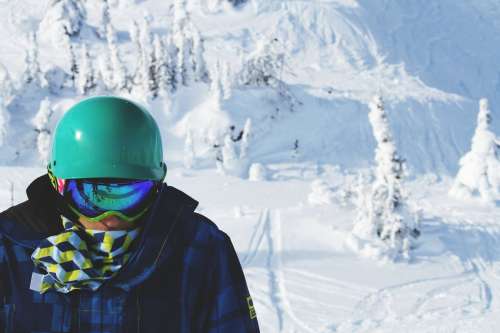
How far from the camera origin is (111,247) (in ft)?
6.64

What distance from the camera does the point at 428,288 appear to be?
1380 cm

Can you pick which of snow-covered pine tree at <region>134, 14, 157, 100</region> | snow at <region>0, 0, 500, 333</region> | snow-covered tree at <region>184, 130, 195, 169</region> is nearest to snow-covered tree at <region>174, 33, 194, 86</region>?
snow at <region>0, 0, 500, 333</region>

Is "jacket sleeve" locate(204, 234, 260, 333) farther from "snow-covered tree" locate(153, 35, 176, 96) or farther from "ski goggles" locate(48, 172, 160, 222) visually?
"snow-covered tree" locate(153, 35, 176, 96)

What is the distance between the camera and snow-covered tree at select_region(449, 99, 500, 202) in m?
27.6

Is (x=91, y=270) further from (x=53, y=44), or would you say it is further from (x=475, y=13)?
(x=475, y=13)

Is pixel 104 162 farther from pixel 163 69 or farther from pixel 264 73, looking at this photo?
pixel 264 73

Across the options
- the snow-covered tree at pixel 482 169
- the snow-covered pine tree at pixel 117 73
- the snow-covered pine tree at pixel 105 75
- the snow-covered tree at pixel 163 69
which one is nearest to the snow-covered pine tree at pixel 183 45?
the snow-covered tree at pixel 163 69

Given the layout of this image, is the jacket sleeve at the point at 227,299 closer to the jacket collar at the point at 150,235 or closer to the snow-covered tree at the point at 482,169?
the jacket collar at the point at 150,235

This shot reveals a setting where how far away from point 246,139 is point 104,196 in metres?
33.6

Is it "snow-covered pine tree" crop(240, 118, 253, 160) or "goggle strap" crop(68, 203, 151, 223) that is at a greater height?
"goggle strap" crop(68, 203, 151, 223)

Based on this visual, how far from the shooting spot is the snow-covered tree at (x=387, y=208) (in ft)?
54.6

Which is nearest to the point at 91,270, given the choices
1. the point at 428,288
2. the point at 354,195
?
the point at 428,288

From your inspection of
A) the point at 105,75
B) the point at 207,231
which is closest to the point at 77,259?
the point at 207,231

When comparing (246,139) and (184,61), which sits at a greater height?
(184,61)
